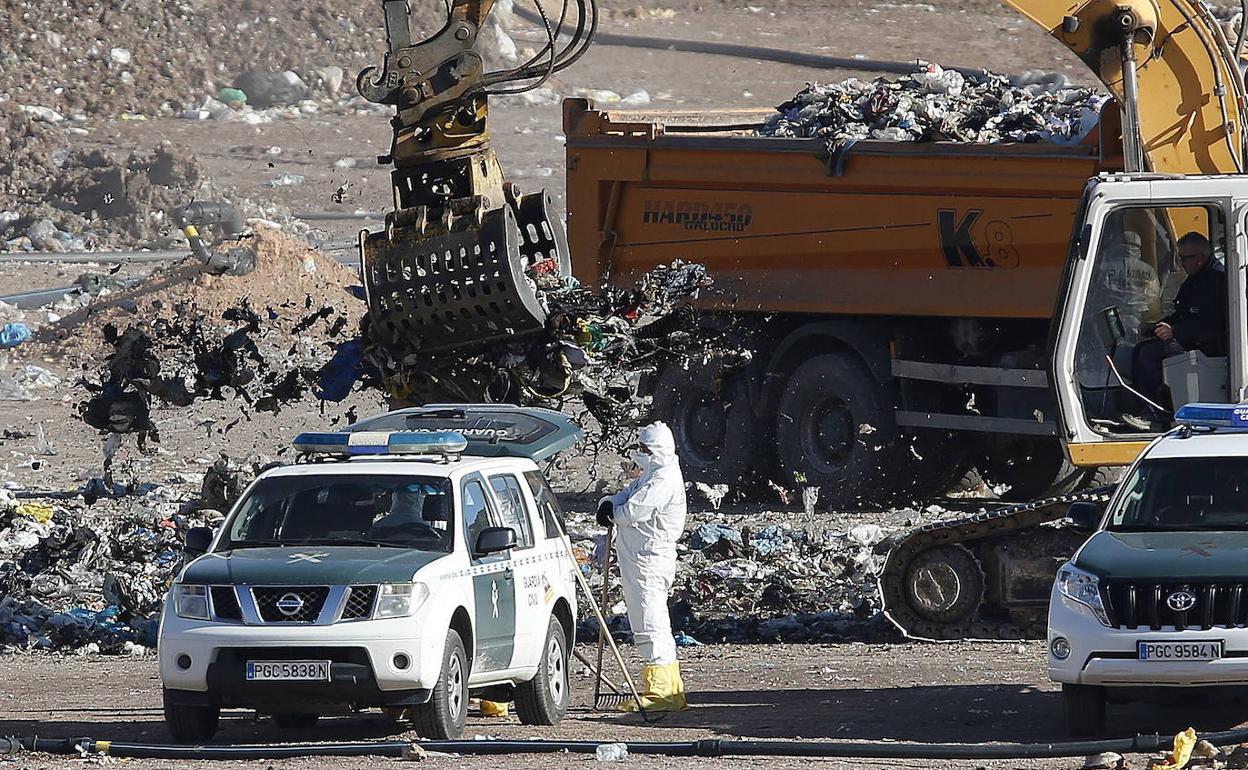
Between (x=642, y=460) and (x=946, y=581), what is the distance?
105 inches

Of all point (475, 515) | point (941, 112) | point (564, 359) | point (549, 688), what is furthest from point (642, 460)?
point (941, 112)

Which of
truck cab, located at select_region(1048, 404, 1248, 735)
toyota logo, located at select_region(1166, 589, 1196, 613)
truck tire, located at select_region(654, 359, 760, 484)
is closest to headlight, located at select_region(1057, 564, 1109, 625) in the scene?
truck cab, located at select_region(1048, 404, 1248, 735)

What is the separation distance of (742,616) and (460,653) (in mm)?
4360

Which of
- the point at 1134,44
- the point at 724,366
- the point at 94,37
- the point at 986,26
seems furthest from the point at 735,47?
the point at 1134,44

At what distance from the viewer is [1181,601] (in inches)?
375

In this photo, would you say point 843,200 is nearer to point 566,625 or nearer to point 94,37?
point 566,625

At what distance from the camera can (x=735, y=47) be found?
4756 centimetres

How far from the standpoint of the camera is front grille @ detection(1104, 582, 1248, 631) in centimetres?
944

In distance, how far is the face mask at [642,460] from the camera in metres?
11.2

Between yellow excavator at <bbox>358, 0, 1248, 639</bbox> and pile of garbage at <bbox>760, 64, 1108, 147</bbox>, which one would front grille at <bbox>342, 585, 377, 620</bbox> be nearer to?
yellow excavator at <bbox>358, 0, 1248, 639</bbox>

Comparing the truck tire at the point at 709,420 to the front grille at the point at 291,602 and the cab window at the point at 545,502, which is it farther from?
the front grille at the point at 291,602

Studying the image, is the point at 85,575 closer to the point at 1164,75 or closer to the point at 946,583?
the point at 946,583

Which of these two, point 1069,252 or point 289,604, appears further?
point 1069,252

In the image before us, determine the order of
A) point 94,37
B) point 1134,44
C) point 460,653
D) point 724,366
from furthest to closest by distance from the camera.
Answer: point 94,37, point 724,366, point 1134,44, point 460,653
